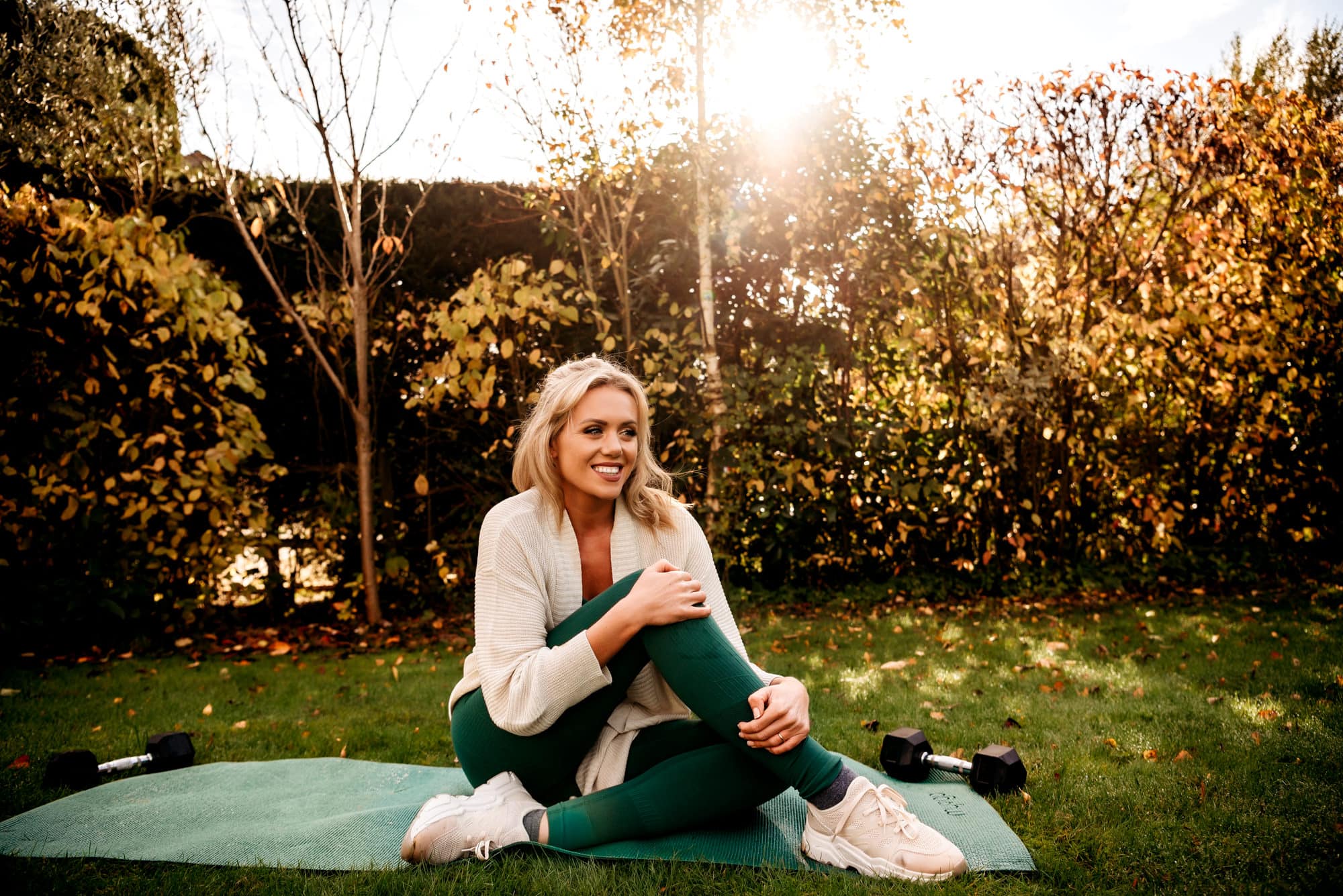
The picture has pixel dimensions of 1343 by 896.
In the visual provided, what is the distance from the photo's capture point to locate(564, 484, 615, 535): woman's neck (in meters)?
2.59

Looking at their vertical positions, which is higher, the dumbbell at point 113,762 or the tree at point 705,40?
the tree at point 705,40

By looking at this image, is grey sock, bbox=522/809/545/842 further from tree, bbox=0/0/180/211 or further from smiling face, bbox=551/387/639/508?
tree, bbox=0/0/180/211

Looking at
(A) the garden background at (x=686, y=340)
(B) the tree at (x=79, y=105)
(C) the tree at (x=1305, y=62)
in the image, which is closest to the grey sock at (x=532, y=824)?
(A) the garden background at (x=686, y=340)

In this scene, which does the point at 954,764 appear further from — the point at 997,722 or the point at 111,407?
the point at 111,407

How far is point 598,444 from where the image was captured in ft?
8.14

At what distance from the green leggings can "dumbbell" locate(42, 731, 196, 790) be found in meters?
1.37

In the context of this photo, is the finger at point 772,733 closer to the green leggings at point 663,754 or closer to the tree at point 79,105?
the green leggings at point 663,754

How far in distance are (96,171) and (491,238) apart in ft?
7.63

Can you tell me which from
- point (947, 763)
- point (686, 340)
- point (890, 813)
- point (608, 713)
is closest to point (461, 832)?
point (608, 713)

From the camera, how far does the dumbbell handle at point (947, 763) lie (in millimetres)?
2703

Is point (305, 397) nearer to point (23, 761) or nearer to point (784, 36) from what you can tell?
point (23, 761)

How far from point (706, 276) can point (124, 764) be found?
398 cm

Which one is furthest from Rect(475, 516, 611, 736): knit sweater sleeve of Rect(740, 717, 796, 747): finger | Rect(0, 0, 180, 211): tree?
Rect(0, 0, 180, 211): tree

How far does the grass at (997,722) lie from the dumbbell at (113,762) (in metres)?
0.09
